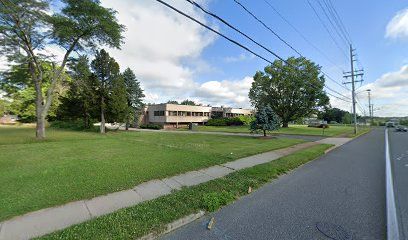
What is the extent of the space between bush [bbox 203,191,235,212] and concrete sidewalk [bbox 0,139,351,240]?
1.04 metres

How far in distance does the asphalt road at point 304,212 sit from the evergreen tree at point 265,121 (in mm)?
13964

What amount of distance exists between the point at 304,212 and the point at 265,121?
17210mm

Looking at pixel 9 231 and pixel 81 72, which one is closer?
pixel 9 231

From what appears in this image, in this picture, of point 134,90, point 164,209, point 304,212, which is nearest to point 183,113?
point 134,90

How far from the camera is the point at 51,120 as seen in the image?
137 ft

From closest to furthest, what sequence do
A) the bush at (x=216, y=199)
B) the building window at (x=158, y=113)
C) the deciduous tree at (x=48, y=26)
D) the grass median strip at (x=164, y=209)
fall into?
the grass median strip at (x=164, y=209)
the bush at (x=216, y=199)
the deciduous tree at (x=48, y=26)
the building window at (x=158, y=113)

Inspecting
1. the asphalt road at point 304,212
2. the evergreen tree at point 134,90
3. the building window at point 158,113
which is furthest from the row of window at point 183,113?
the asphalt road at point 304,212

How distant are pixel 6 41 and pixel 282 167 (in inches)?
842

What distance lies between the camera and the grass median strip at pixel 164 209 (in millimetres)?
3658

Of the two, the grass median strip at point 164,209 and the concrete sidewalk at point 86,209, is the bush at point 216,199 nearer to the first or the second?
the grass median strip at point 164,209

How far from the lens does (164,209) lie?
4621mm

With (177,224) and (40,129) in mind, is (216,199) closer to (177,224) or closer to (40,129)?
(177,224)

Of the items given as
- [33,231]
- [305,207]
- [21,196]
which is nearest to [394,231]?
[305,207]

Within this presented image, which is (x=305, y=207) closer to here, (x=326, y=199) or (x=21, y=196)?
(x=326, y=199)
